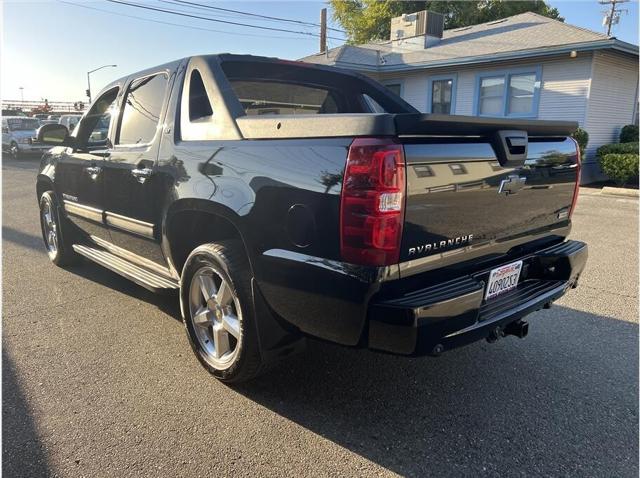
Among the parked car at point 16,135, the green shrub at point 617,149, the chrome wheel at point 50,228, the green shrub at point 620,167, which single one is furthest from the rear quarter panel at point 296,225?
the parked car at point 16,135

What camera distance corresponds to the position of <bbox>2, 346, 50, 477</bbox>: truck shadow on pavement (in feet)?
7.55

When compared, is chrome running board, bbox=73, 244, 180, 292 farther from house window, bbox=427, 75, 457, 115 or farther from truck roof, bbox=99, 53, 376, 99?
house window, bbox=427, 75, 457, 115

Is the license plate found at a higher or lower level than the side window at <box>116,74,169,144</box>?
lower

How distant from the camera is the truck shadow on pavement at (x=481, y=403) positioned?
2398mm

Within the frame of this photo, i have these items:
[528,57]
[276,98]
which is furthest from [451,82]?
[276,98]

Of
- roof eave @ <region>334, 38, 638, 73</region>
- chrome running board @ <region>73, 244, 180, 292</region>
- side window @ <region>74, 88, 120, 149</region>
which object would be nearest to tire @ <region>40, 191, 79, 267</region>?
chrome running board @ <region>73, 244, 180, 292</region>

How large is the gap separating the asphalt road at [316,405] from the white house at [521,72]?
11097 millimetres

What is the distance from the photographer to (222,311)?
299cm

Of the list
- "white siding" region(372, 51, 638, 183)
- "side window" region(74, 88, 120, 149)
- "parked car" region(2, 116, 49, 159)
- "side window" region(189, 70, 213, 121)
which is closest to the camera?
"side window" region(189, 70, 213, 121)

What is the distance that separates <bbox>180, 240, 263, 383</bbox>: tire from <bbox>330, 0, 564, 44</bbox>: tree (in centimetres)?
3253

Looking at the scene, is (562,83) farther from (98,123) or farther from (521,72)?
(98,123)

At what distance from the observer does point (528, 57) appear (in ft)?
45.8

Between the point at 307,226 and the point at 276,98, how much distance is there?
6.35ft

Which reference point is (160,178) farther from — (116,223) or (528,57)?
(528,57)
